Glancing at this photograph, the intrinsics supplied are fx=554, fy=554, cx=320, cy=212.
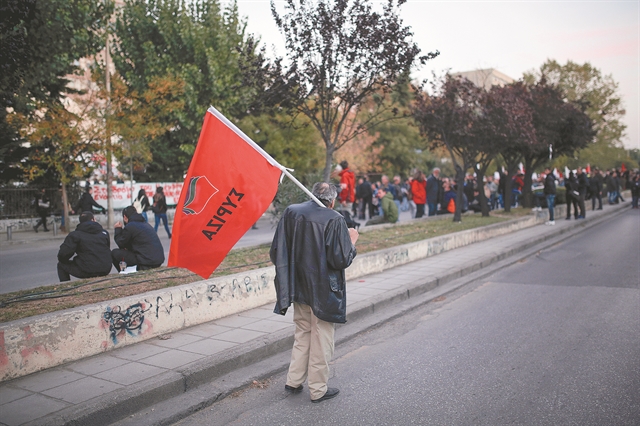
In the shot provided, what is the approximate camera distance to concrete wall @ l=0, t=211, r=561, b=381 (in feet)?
15.9

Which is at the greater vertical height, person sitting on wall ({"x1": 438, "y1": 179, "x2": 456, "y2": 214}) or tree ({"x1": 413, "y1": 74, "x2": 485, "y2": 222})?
tree ({"x1": 413, "y1": 74, "x2": 485, "y2": 222})

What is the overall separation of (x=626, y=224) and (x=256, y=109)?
656 inches

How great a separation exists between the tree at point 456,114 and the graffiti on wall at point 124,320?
14672 millimetres

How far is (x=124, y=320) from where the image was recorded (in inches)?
226

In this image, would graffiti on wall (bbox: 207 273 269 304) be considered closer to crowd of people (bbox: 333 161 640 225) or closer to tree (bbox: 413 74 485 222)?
crowd of people (bbox: 333 161 640 225)

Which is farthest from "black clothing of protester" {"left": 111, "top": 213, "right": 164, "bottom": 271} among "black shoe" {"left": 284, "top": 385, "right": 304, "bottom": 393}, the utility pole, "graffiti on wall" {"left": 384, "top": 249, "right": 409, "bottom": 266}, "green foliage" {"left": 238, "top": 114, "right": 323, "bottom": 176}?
"green foliage" {"left": 238, "top": 114, "right": 323, "bottom": 176}

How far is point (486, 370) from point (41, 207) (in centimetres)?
2054

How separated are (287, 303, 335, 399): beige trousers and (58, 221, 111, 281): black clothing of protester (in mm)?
4283

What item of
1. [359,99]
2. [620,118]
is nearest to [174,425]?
[359,99]

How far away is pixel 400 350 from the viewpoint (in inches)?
Answer: 241

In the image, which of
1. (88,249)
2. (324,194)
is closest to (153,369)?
(324,194)

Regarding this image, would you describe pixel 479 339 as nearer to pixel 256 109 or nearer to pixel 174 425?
pixel 174 425

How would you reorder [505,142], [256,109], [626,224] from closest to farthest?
1. [256,109]
2. [505,142]
3. [626,224]

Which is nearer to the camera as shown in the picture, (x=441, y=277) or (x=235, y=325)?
(x=235, y=325)
